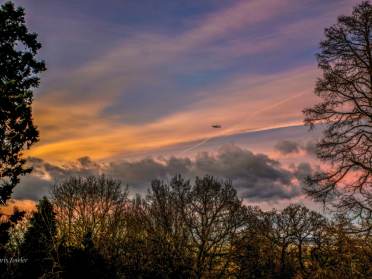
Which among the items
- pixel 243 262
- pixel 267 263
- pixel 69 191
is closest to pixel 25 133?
pixel 243 262

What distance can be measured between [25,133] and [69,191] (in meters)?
26.9

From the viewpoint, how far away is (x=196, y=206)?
4053cm

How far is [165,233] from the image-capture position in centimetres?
4116

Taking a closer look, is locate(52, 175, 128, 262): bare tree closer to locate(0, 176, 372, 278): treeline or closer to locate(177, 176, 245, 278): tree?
locate(0, 176, 372, 278): treeline

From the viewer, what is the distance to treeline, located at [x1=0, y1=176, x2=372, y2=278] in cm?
3812

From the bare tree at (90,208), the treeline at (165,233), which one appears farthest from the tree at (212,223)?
the bare tree at (90,208)

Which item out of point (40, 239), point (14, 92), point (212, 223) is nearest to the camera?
point (14, 92)

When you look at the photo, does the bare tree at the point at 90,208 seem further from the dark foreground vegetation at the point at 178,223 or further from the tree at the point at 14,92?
the tree at the point at 14,92

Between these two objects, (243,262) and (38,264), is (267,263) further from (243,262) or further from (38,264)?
(38,264)

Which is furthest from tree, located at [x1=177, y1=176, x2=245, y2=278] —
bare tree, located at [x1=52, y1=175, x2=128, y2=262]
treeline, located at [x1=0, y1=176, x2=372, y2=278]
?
bare tree, located at [x1=52, y1=175, x2=128, y2=262]

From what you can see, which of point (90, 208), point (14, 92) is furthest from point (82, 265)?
point (90, 208)

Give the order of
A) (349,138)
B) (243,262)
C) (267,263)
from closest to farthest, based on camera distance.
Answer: (349,138), (243,262), (267,263)

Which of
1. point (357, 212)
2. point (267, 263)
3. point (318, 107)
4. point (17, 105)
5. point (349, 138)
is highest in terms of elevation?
point (17, 105)

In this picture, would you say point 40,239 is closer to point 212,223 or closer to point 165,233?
point 165,233
